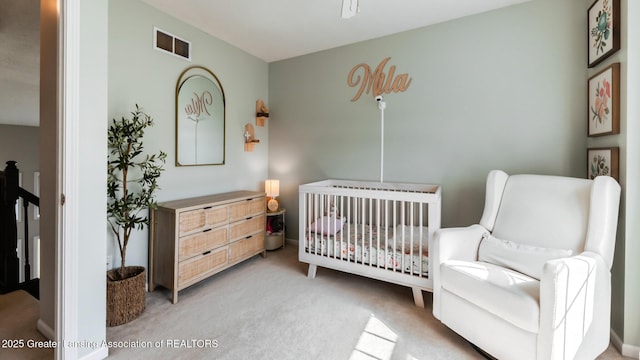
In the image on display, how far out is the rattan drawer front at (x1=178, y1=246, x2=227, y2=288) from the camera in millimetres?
2248

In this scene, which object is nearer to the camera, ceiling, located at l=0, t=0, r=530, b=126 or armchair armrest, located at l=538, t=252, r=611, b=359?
armchair armrest, located at l=538, t=252, r=611, b=359

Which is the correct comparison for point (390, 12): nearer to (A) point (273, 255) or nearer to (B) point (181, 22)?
(B) point (181, 22)

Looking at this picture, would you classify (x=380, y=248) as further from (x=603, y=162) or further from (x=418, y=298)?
(x=603, y=162)

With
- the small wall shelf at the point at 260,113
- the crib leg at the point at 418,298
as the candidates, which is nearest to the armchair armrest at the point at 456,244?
the crib leg at the point at 418,298

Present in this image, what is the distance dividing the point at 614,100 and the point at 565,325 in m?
1.44

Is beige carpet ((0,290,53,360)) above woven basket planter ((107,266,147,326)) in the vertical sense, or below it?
below

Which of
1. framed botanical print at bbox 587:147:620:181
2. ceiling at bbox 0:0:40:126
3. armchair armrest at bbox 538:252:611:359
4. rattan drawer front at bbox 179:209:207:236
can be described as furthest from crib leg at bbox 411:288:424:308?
ceiling at bbox 0:0:40:126

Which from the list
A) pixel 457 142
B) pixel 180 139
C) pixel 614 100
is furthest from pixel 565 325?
pixel 180 139

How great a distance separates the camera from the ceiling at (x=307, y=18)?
7.79ft

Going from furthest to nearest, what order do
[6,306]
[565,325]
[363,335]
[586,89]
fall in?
[586,89] < [6,306] < [363,335] < [565,325]

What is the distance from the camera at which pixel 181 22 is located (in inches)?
105

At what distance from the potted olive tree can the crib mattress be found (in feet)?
4.70

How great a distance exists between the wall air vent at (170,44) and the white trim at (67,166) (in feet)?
3.78

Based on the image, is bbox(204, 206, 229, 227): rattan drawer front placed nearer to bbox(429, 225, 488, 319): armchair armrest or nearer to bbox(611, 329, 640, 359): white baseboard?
bbox(429, 225, 488, 319): armchair armrest
